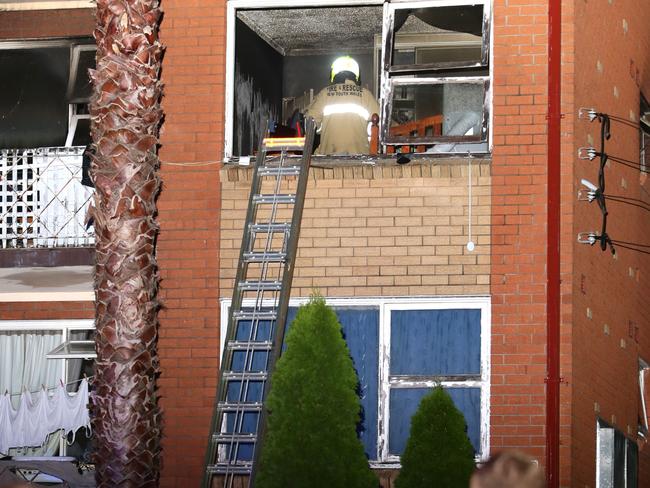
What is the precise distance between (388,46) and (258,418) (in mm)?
3760

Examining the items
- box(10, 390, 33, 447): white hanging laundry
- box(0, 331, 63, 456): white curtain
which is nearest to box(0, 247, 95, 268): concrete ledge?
box(0, 331, 63, 456): white curtain

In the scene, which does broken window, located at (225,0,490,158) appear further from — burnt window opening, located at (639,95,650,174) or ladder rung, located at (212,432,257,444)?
ladder rung, located at (212,432,257,444)

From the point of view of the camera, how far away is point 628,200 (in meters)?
14.4

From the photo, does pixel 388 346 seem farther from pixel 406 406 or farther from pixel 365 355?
pixel 406 406

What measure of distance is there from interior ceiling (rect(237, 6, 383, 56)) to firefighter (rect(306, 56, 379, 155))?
96 cm

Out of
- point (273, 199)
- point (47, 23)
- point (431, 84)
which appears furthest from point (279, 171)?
point (47, 23)

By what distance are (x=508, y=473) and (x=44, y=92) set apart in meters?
11.2

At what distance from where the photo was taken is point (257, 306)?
1212cm

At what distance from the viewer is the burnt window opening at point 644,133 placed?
51.9ft

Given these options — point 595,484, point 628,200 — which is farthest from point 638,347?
point 595,484

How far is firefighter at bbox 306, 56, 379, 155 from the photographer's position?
43.6 feet

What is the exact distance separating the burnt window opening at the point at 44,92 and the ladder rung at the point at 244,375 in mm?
4441

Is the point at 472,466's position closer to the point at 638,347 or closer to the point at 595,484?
the point at 595,484

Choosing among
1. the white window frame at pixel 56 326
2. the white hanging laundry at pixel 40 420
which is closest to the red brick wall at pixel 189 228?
the white window frame at pixel 56 326
